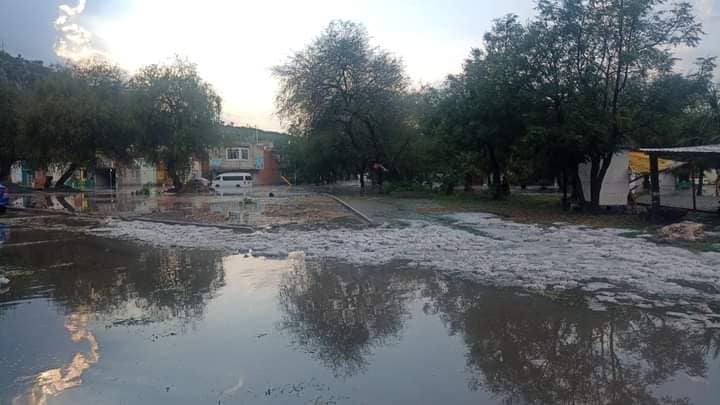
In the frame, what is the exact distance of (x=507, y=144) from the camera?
28.6 metres

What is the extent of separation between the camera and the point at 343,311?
715 cm

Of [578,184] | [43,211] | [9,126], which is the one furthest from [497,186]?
[9,126]

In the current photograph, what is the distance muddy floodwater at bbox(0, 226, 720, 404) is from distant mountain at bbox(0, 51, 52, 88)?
6574cm

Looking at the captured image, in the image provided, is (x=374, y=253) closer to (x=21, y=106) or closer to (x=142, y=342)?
(x=142, y=342)

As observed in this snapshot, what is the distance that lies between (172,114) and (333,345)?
1566 inches

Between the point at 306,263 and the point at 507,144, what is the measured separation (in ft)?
67.5

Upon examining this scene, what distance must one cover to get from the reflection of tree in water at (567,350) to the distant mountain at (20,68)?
68.7 metres

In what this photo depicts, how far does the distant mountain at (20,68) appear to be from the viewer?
6392 centimetres

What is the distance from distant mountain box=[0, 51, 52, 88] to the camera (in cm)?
6392

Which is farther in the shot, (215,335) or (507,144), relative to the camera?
(507,144)

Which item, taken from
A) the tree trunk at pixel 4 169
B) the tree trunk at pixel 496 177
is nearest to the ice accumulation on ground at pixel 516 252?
the tree trunk at pixel 496 177

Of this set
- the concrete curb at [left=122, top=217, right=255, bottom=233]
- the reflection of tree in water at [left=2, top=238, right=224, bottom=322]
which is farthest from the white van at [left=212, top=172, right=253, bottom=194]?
the reflection of tree in water at [left=2, top=238, right=224, bottom=322]

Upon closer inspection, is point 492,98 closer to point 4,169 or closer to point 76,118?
point 76,118

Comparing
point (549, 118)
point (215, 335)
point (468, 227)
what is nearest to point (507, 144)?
point (549, 118)
